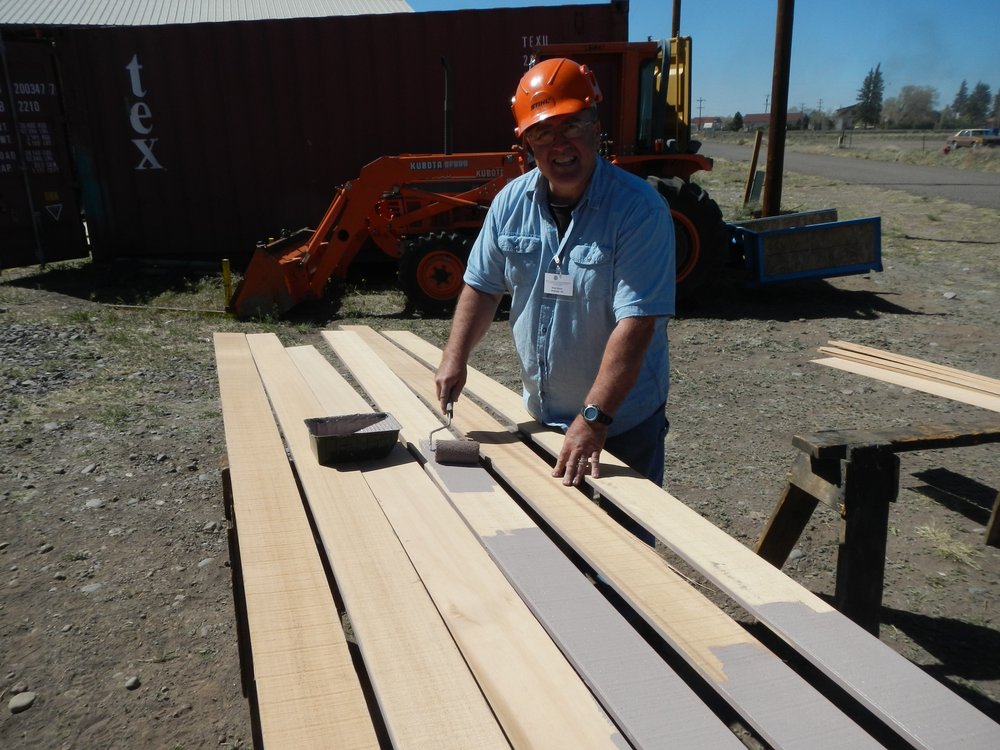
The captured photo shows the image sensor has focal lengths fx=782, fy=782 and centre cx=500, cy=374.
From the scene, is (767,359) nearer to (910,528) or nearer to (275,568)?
(910,528)

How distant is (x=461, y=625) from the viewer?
1.35m

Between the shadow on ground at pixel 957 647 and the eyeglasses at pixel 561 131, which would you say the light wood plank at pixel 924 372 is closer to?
the shadow on ground at pixel 957 647

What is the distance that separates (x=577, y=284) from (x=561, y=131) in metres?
0.40

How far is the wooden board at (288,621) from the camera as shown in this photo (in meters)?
1.13

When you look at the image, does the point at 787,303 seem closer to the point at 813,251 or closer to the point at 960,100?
the point at 813,251

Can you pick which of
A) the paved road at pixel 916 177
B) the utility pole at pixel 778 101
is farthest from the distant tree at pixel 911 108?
the utility pole at pixel 778 101

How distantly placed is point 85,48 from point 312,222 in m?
3.50

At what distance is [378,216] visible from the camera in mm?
8125

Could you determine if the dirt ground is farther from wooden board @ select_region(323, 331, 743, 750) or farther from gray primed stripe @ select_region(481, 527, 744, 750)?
gray primed stripe @ select_region(481, 527, 744, 750)

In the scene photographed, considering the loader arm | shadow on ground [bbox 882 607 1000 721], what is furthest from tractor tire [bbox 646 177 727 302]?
shadow on ground [bbox 882 607 1000 721]

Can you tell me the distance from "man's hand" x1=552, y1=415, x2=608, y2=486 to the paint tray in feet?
1.61

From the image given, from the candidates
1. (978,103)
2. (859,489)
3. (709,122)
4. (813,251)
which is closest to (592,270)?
(859,489)

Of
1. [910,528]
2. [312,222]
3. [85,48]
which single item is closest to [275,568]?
[910,528]

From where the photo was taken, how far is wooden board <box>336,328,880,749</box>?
108cm
